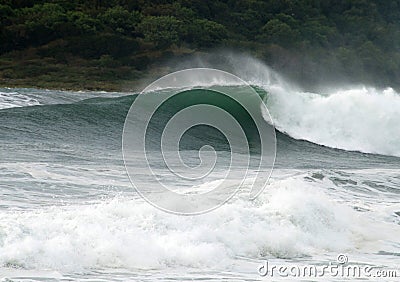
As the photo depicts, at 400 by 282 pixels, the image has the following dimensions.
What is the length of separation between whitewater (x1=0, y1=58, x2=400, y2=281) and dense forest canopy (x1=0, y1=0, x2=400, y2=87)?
→ 1059 inches

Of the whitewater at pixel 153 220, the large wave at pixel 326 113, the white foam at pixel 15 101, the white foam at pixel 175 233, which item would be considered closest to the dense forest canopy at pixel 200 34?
the white foam at pixel 15 101

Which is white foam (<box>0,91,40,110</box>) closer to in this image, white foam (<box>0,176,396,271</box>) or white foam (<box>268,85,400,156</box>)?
white foam (<box>268,85,400,156</box>)

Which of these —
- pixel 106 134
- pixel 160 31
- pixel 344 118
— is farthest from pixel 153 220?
pixel 160 31

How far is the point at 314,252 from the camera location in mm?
9875

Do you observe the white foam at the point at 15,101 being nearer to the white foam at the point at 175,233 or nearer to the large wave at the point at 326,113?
the large wave at the point at 326,113

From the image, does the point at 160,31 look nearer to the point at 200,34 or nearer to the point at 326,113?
the point at 200,34

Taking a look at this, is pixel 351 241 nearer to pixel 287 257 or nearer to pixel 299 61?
pixel 287 257

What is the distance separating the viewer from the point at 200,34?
2206 inches

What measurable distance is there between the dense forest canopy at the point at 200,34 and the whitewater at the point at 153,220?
26.9 m

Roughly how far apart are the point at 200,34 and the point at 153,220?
154 feet

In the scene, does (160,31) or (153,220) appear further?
(160,31)

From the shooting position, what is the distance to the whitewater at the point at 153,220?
27.7ft

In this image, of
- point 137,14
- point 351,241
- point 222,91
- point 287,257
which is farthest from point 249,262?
point 137,14

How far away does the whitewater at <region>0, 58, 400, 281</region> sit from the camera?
843 cm
